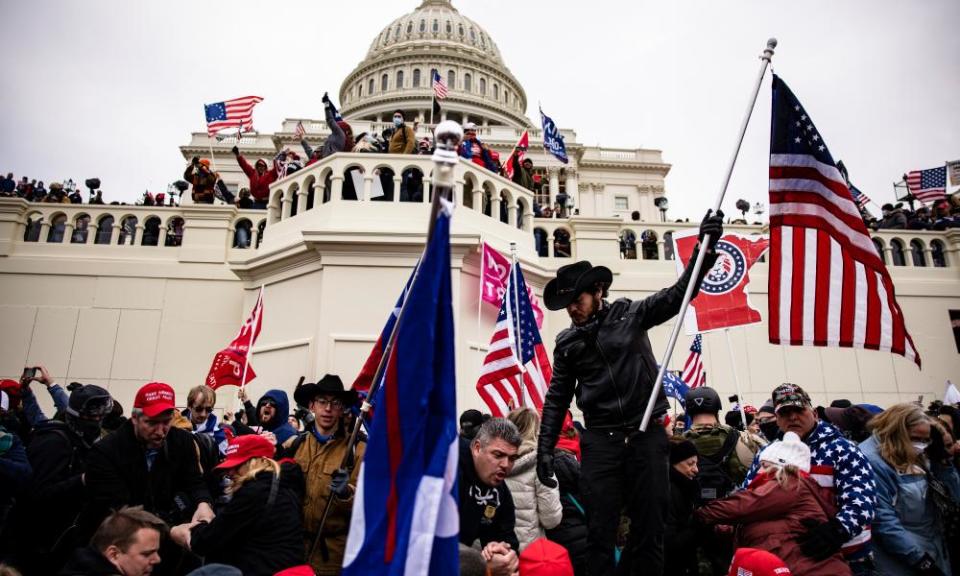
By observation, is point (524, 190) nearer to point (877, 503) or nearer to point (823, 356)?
point (823, 356)

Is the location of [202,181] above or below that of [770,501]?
above

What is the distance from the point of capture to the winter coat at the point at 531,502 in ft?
14.4

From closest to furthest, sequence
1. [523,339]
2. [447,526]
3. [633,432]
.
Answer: [447,526] < [633,432] < [523,339]

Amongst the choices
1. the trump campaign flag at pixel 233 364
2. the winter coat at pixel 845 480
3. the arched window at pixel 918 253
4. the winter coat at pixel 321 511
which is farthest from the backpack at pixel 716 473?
the arched window at pixel 918 253

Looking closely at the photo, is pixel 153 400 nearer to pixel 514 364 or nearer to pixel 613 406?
pixel 613 406

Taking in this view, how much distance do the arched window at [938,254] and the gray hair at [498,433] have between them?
14.3m

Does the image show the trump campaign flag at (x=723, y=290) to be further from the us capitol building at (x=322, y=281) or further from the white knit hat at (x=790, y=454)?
the white knit hat at (x=790, y=454)

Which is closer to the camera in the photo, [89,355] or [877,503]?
[877,503]

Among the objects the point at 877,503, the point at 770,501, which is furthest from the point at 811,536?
the point at 877,503

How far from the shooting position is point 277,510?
3.56 m

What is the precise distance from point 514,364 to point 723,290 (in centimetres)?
467

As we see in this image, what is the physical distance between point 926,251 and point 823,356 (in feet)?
12.5

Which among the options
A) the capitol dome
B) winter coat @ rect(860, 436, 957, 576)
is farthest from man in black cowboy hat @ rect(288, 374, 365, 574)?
the capitol dome

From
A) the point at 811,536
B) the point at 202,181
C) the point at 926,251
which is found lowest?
the point at 811,536
